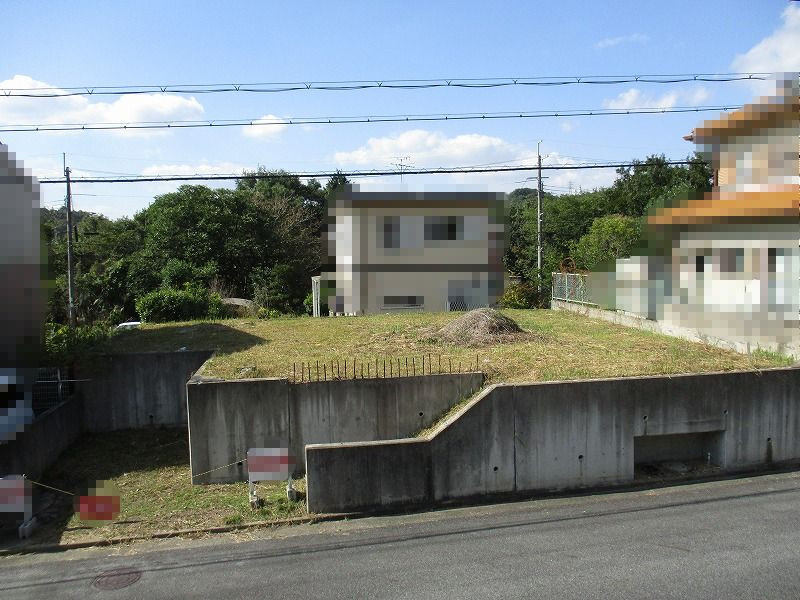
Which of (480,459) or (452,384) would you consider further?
(452,384)

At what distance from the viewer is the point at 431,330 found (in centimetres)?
1401

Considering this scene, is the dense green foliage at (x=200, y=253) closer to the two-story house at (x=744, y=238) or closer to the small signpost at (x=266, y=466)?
the small signpost at (x=266, y=466)

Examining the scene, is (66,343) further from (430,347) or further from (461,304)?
(461,304)

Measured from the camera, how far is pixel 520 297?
2267cm

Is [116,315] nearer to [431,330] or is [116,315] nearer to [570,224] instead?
[431,330]

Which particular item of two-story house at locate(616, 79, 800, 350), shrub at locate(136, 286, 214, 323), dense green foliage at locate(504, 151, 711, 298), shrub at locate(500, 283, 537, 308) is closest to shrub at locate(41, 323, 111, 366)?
shrub at locate(136, 286, 214, 323)

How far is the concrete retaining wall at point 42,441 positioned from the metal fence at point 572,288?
14362 millimetres

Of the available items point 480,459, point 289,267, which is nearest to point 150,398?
point 480,459

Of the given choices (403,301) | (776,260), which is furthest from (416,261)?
(776,260)

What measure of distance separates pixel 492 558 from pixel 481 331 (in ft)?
22.1

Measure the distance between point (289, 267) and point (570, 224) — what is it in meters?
19.8

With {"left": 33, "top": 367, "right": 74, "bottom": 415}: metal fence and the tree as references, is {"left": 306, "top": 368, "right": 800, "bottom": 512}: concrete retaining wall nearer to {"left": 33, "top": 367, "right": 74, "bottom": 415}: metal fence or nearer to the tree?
{"left": 33, "top": 367, "right": 74, "bottom": 415}: metal fence

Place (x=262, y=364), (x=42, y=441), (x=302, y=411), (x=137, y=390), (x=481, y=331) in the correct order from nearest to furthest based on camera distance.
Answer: (x=302, y=411) < (x=42, y=441) < (x=262, y=364) < (x=137, y=390) < (x=481, y=331)

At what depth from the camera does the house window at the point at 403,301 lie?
23.0 m
